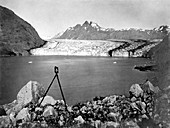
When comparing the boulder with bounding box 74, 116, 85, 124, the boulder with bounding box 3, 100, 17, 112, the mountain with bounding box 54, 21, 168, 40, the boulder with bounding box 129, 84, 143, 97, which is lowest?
the boulder with bounding box 74, 116, 85, 124

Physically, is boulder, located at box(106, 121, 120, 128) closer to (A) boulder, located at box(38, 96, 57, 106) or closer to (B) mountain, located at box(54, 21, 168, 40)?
(A) boulder, located at box(38, 96, 57, 106)

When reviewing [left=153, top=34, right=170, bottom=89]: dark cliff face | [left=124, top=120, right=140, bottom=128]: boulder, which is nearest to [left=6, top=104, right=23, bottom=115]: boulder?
[left=124, top=120, right=140, bottom=128]: boulder

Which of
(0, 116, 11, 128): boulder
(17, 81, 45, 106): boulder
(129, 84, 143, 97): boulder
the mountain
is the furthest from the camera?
the mountain

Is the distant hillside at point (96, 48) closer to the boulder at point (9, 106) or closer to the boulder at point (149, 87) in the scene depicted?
the boulder at point (149, 87)

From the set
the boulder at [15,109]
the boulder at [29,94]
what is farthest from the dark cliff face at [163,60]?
the boulder at [15,109]

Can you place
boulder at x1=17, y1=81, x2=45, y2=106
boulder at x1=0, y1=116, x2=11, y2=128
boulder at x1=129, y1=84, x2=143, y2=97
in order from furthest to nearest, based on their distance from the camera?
boulder at x1=129, y1=84, x2=143, y2=97, boulder at x1=17, y1=81, x2=45, y2=106, boulder at x1=0, y1=116, x2=11, y2=128

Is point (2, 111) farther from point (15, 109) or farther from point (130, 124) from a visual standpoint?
point (130, 124)

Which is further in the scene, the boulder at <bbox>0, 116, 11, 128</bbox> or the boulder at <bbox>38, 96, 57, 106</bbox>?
the boulder at <bbox>38, 96, 57, 106</bbox>

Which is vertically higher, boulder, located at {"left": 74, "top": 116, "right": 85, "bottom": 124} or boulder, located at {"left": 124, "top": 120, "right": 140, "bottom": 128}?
boulder, located at {"left": 74, "top": 116, "right": 85, "bottom": 124}
